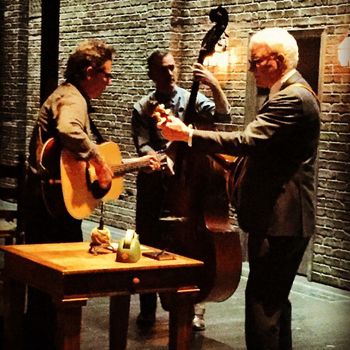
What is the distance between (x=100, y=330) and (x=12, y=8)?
8.32 metres

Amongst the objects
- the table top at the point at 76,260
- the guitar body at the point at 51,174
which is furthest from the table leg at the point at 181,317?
the guitar body at the point at 51,174

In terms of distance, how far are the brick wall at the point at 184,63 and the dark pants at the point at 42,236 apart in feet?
10.6

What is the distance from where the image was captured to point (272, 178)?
4.07m

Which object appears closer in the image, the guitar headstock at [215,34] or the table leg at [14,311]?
the table leg at [14,311]

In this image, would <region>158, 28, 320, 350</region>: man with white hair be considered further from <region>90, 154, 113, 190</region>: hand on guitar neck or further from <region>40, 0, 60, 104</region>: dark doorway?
<region>40, 0, 60, 104</region>: dark doorway

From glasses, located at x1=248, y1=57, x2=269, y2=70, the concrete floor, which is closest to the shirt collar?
glasses, located at x1=248, y1=57, x2=269, y2=70

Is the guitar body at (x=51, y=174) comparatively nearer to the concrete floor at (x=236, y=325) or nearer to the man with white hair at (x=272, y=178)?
the man with white hair at (x=272, y=178)

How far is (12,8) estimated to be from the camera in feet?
42.4

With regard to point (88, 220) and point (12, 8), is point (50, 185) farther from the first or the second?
point (12, 8)

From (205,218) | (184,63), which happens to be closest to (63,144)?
(205,218)

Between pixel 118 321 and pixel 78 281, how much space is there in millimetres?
1055

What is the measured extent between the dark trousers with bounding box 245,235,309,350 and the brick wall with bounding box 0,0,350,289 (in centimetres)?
337

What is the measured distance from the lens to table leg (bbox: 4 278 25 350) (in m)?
4.17

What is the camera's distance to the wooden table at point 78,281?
3678mm
